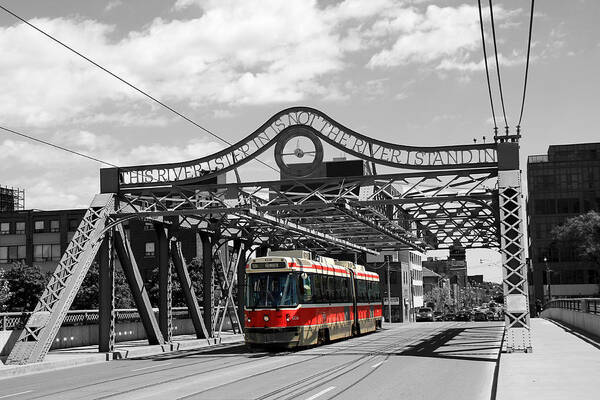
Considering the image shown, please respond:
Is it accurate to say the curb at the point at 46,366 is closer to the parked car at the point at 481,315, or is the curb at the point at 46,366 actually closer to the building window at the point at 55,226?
the parked car at the point at 481,315

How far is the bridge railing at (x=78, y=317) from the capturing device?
27.2 meters

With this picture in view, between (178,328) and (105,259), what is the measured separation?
556 inches

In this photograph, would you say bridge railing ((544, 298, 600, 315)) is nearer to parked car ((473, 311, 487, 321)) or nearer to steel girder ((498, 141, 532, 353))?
steel girder ((498, 141, 532, 353))

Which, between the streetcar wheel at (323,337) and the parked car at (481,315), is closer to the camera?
the streetcar wheel at (323,337)

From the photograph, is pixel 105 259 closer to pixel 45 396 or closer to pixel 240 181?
pixel 240 181

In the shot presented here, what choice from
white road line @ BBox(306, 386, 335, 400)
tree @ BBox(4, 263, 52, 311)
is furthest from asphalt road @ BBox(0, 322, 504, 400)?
tree @ BBox(4, 263, 52, 311)

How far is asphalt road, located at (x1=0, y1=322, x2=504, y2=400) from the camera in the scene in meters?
15.1

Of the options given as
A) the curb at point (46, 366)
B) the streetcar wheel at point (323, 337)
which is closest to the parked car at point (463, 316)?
the streetcar wheel at point (323, 337)

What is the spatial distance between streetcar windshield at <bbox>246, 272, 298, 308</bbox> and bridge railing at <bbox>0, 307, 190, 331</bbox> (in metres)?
7.78

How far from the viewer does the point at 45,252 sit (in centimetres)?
9950

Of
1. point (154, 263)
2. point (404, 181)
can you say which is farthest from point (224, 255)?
point (404, 181)

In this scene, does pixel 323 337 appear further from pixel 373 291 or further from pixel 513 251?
pixel 373 291

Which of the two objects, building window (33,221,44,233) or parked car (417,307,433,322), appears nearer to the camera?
parked car (417,307,433,322)

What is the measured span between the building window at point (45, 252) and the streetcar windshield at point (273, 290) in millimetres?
75072
